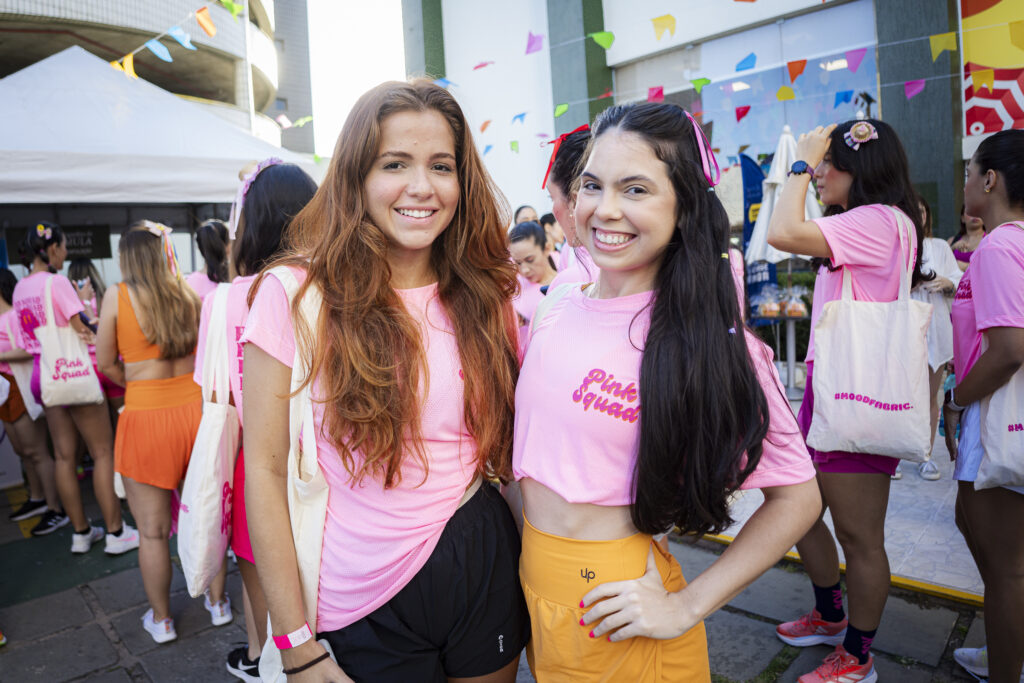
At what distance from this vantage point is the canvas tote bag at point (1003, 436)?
1995mm

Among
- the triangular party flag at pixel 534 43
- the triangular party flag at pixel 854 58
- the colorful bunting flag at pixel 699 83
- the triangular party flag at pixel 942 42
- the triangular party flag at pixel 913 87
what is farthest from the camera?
the triangular party flag at pixel 534 43

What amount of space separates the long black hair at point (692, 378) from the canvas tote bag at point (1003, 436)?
4.25 ft

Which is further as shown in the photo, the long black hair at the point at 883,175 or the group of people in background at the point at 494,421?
the long black hair at the point at 883,175

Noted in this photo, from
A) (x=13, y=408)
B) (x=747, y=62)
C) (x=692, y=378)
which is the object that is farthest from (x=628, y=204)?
(x=747, y=62)

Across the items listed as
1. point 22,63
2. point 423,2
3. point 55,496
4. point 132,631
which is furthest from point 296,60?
point 132,631

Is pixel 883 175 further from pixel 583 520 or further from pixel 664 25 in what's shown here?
pixel 664 25

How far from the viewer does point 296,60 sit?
84.8 feet

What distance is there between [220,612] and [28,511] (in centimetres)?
275

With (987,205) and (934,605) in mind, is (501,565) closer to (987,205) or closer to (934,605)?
(987,205)

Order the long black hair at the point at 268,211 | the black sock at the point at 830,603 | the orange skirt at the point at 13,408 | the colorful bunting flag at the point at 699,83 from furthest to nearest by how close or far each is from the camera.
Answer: the colorful bunting flag at the point at 699,83 → the orange skirt at the point at 13,408 → the black sock at the point at 830,603 → the long black hair at the point at 268,211

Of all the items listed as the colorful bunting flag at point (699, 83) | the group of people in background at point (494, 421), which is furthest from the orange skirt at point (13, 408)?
the colorful bunting flag at point (699, 83)

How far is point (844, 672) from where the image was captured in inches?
94.0

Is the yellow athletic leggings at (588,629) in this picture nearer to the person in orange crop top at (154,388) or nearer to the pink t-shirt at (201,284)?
the person in orange crop top at (154,388)

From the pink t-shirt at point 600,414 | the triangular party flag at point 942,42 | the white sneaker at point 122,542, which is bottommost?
the white sneaker at point 122,542
